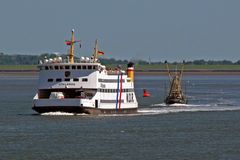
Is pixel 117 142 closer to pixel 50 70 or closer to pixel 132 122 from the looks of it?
pixel 132 122

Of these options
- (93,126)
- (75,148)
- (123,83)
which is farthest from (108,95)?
(75,148)

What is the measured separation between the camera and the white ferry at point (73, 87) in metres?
101

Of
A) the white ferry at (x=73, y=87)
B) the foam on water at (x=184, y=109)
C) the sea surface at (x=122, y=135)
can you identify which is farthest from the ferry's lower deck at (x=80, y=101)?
the foam on water at (x=184, y=109)

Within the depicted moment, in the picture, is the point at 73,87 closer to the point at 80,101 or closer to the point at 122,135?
the point at 80,101

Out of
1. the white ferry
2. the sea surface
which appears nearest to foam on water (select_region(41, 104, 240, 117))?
the sea surface

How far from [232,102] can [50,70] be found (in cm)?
4697

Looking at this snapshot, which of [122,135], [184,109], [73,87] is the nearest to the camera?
[122,135]

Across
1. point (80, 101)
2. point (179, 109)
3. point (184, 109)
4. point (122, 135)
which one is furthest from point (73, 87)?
point (184, 109)

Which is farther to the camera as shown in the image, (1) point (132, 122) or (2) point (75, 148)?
(1) point (132, 122)

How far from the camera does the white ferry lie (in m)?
101

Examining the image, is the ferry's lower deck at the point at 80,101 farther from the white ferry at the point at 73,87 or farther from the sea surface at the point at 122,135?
the sea surface at the point at 122,135

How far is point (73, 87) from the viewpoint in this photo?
102188 mm

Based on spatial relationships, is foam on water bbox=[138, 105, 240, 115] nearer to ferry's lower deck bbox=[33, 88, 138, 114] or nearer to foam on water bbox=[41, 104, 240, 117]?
foam on water bbox=[41, 104, 240, 117]

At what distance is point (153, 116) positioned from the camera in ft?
353
